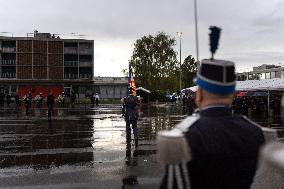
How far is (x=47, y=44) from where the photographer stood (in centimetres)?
8794

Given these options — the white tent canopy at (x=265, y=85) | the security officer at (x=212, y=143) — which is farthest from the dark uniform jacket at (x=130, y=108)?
the white tent canopy at (x=265, y=85)

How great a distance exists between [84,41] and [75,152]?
7669 centimetres

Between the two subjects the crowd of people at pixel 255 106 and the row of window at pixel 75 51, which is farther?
the row of window at pixel 75 51

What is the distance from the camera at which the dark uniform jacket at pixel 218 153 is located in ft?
7.86

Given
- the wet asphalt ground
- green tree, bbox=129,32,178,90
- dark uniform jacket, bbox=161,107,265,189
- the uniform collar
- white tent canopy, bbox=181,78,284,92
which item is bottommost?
the wet asphalt ground

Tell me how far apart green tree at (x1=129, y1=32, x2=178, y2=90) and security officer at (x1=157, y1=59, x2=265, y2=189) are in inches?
2975

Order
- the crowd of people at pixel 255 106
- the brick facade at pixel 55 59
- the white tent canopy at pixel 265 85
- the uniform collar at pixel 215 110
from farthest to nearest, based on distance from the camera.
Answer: the brick facade at pixel 55 59 < the crowd of people at pixel 255 106 < the white tent canopy at pixel 265 85 < the uniform collar at pixel 215 110

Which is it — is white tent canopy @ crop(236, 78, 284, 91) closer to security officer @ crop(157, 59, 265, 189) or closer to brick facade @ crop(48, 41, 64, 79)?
security officer @ crop(157, 59, 265, 189)

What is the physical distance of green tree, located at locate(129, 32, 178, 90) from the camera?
78812mm

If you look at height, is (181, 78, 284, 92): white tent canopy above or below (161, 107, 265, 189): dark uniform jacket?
above

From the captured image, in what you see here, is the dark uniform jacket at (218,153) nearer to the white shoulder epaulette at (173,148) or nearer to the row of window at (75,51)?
the white shoulder epaulette at (173,148)

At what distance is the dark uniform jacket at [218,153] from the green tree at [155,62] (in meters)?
75.6

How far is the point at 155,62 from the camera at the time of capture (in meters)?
80.6

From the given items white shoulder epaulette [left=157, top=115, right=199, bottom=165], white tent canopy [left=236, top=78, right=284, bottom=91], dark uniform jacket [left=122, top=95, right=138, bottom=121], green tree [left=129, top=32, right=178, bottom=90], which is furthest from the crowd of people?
green tree [left=129, top=32, right=178, bottom=90]
